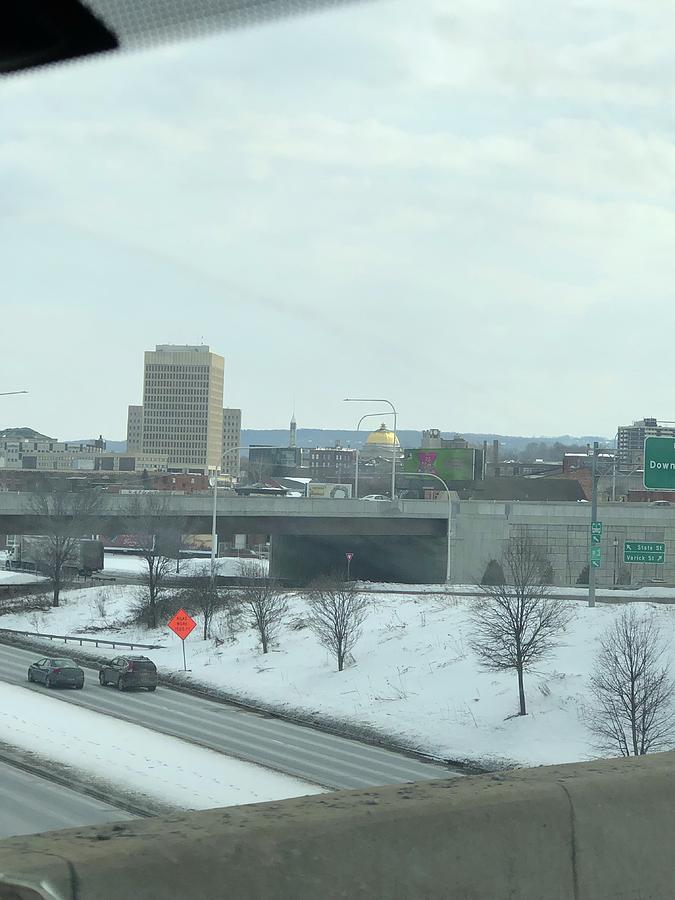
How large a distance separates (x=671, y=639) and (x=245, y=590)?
69.6ft

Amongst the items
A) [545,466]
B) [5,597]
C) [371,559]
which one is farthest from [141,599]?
[545,466]

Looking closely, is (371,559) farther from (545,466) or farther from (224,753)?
(545,466)

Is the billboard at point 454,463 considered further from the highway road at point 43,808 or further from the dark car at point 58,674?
the highway road at point 43,808

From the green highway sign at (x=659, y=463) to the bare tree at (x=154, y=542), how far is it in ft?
96.5

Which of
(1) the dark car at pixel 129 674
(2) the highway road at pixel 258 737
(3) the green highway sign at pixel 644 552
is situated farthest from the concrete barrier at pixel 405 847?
(3) the green highway sign at pixel 644 552

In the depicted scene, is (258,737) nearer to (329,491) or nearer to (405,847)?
(405,847)

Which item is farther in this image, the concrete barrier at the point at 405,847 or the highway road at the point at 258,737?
the highway road at the point at 258,737

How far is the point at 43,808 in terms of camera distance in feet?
55.2

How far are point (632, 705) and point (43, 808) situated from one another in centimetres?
1522

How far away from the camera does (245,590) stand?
163ft

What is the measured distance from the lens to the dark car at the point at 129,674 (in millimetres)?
35438

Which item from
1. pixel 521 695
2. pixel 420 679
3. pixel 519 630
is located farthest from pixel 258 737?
pixel 420 679

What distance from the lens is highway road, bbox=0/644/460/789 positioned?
79.3ft

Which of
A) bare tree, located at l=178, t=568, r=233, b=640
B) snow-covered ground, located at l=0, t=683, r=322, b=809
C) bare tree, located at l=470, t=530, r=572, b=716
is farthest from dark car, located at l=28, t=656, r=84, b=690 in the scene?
bare tree, located at l=470, t=530, r=572, b=716
